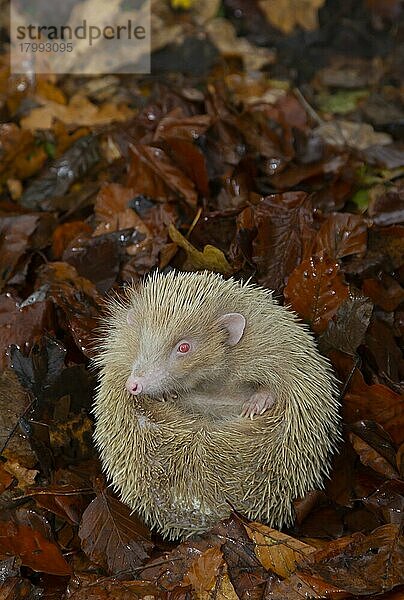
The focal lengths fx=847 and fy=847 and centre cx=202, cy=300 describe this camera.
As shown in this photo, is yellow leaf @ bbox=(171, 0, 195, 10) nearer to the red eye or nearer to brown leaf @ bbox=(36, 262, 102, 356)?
brown leaf @ bbox=(36, 262, 102, 356)

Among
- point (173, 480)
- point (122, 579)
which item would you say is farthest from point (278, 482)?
point (122, 579)

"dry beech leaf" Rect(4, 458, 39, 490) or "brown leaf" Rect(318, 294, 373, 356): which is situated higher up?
"brown leaf" Rect(318, 294, 373, 356)

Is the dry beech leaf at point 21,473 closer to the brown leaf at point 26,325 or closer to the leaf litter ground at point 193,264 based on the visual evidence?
the leaf litter ground at point 193,264

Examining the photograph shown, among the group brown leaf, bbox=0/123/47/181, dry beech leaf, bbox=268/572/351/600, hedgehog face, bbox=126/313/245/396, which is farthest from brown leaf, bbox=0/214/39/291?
dry beech leaf, bbox=268/572/351/600

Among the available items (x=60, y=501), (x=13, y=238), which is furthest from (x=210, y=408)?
(x=13, y=238)

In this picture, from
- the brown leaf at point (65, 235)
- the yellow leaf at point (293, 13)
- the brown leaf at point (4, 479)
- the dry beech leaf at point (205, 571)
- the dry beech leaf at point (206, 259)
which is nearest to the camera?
the dry beech leaf at point (205, 571)

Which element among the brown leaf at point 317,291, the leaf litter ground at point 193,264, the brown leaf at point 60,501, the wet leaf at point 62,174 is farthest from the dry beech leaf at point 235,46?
the brown leaf at point 60,501
